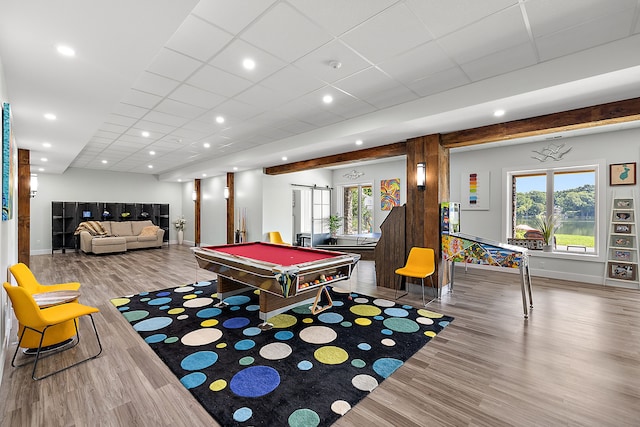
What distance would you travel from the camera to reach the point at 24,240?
5422mm

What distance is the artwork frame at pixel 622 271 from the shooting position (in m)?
5.09

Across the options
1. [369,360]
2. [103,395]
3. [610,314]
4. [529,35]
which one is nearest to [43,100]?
[103,395]

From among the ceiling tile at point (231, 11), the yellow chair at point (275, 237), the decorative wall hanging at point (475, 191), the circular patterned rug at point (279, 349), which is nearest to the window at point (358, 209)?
the yellow chair at point (275, 237)

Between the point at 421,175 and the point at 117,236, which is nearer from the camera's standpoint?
the point at 421,175

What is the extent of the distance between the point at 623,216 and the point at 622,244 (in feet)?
1.67

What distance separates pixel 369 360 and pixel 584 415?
1530 mm

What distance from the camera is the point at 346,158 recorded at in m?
6.20

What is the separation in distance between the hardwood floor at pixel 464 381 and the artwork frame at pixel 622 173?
2428 millimetres

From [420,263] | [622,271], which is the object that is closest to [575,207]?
[622,271]

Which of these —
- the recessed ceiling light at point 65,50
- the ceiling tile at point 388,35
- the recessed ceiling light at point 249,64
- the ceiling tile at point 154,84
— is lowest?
the recessed ceiling light at point 65,50

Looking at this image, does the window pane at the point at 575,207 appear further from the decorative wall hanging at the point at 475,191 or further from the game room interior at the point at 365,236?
the decorative wall hanging at the point at 475,191

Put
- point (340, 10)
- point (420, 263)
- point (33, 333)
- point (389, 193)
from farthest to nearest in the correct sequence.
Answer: point (389, 193)
point (420, 263)
point (33, 333)
point (340, 10)

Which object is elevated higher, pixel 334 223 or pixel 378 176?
pixel 378 176

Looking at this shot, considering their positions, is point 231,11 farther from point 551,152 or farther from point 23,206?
point 551,152
